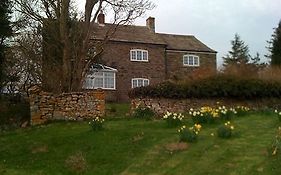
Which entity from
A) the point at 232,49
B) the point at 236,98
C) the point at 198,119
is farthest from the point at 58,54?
the point at 232,49

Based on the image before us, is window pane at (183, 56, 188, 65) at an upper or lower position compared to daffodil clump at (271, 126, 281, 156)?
upper

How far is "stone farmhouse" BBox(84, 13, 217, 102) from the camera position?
1772 inches

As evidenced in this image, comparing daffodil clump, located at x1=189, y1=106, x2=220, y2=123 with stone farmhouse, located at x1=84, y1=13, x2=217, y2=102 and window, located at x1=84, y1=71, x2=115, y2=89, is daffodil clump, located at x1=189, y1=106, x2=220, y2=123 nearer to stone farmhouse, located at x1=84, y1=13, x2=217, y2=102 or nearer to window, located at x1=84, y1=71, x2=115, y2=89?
stone farmhouse, located at x1=84, y1=13, x2=217, y2=102

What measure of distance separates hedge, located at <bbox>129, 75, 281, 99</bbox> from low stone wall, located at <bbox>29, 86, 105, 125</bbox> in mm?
4943

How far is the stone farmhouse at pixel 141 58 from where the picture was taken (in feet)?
148

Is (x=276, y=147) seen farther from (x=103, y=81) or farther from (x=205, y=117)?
(x=103, y=81)

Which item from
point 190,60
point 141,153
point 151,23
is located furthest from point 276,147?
point 151,23

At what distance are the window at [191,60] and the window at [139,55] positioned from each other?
4620 mm

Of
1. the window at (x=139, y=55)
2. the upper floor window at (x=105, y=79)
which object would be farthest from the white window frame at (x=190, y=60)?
the upper floor window at (x=105, y=79)

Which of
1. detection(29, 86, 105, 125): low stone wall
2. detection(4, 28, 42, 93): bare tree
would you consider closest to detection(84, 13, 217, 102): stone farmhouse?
detection(4, 28, 42, 93): bare tree

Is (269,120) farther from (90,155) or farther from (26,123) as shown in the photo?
(26,123)

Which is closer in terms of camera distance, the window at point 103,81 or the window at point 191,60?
the window at point 103,81

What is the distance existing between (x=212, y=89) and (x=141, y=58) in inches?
811

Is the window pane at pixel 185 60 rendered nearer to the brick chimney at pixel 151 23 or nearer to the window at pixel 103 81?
the brick chimney at pixel 151 23
